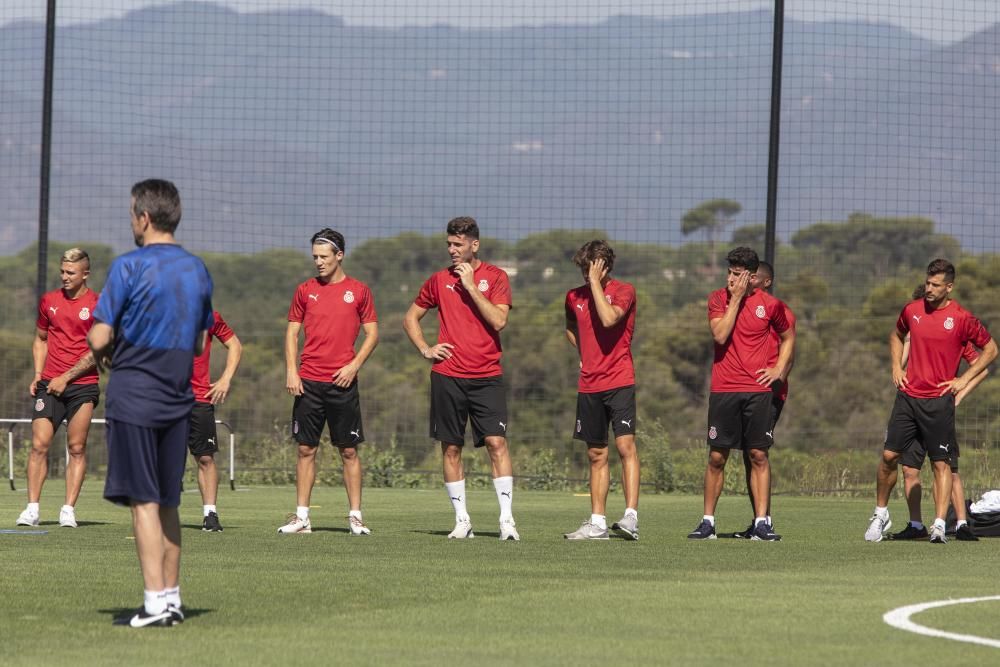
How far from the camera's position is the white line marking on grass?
6.61 m

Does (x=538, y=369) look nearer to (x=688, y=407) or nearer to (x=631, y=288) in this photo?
(x=688, y=407)

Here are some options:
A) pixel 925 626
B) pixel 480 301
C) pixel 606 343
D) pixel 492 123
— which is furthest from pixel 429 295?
pixel 492 123

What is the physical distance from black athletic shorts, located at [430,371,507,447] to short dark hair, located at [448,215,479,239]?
0.98 metres

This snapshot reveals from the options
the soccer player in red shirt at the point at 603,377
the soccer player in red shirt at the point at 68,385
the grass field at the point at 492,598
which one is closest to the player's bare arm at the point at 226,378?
the soccer player in red shirt at the point at 68,385

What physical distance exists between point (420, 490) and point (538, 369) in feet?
50.1

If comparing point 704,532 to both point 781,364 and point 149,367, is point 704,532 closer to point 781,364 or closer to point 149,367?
point 781,364

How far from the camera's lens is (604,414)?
11875 millimetres

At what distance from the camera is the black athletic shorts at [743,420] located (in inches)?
478

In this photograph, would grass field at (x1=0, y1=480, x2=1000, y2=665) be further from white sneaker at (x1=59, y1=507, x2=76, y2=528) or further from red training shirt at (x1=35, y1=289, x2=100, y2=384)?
red training shirt at (x1=35, y1=289, x2=100, y2=384)

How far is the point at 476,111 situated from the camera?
28.0 meters

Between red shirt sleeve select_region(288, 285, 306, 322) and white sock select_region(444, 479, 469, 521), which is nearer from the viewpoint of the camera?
white sock select_region(444, 479, 469, 521)

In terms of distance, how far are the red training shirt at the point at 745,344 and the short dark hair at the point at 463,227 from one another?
5.81 ft

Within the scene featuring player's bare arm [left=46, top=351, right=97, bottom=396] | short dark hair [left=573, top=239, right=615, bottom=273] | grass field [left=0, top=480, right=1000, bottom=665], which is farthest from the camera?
short dark hair [left=573, top=239, right=615, bottom=273]

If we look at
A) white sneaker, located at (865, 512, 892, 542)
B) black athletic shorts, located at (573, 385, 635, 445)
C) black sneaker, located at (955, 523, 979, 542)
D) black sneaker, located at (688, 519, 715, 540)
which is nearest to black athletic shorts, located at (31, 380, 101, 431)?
black athletic shorts, located at (573, 385, 635, 445)
